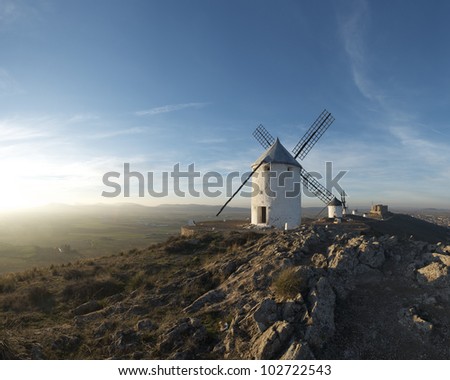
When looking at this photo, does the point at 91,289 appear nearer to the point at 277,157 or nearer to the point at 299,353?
the point at 299,353

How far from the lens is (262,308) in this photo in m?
10.2

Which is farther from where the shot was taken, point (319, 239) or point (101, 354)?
point (319, 239)

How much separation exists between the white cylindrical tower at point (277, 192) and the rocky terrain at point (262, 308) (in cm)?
953

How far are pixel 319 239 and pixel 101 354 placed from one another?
11.0 m

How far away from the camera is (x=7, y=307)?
14.5 m

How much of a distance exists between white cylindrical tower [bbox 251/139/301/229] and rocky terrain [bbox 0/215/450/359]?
9.53m

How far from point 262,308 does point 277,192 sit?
17.3m

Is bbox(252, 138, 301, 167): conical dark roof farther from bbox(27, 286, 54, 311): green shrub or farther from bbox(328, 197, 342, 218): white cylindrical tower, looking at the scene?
bbox(27, 286, 54, 311): green shrub

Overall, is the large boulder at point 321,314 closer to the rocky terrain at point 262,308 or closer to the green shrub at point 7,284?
the rocky terrain at point 262,308

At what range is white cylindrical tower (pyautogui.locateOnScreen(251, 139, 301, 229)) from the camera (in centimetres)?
2680

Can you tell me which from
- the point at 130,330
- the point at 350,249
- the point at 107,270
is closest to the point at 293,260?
the point at 350,249

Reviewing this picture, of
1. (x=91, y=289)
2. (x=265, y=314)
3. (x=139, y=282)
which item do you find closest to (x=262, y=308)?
(x=265, y=314)
